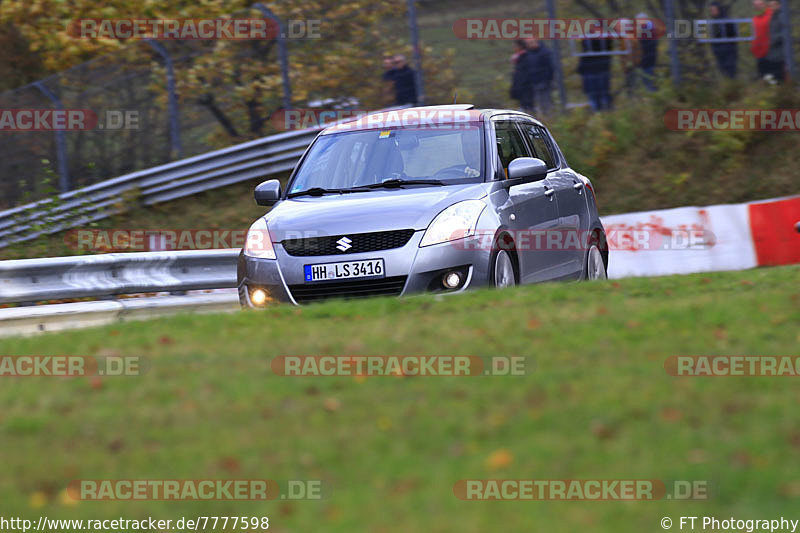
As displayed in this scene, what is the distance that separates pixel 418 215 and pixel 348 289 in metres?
0.78

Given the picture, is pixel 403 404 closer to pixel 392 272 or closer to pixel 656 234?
pixel 392 272

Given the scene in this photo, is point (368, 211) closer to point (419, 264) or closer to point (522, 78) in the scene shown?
point (419, 264)

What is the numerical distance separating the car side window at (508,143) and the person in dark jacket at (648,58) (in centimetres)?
899

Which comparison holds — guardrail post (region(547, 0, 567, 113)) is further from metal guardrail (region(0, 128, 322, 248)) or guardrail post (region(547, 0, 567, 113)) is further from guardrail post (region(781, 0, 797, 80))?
metal guardrail (region(0, 128, 322, 248))
